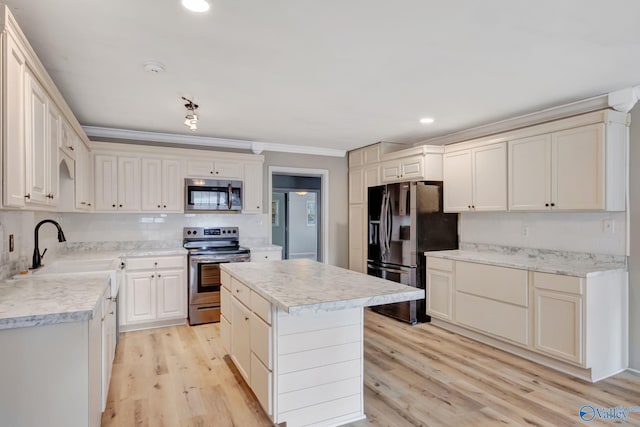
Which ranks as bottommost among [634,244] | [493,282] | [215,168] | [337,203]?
[493,282]

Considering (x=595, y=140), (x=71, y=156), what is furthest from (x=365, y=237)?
(x=71, y=156)

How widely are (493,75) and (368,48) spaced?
3.39 ft

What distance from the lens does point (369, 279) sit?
98.2 inches

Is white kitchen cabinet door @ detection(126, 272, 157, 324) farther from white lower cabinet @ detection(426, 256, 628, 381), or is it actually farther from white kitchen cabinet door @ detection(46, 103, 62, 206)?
white lower cabinet @ detection(426, 256, 628, 381)

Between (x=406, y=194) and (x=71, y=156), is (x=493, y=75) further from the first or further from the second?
(x=71, y=156)

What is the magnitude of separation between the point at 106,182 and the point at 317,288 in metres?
3.19

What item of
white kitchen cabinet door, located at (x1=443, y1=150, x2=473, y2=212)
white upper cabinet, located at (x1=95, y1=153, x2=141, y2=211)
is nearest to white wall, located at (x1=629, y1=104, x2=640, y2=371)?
white kitchen cabinet door, located at (x1=443, y1=150, x2=473, y2=212)

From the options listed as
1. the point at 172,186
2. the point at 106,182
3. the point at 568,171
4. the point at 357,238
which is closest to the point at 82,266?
the point at 106,182

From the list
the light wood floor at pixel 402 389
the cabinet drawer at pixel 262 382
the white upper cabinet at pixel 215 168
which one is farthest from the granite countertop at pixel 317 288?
the white upper cabinet at pixel 215 168

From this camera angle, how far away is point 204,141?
480cm

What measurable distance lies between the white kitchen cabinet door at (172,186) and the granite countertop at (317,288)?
1.81 m

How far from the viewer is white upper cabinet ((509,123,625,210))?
2879 mm

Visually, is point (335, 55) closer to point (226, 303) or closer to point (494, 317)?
point (226, 303)

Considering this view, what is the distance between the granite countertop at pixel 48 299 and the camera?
1.50 m
